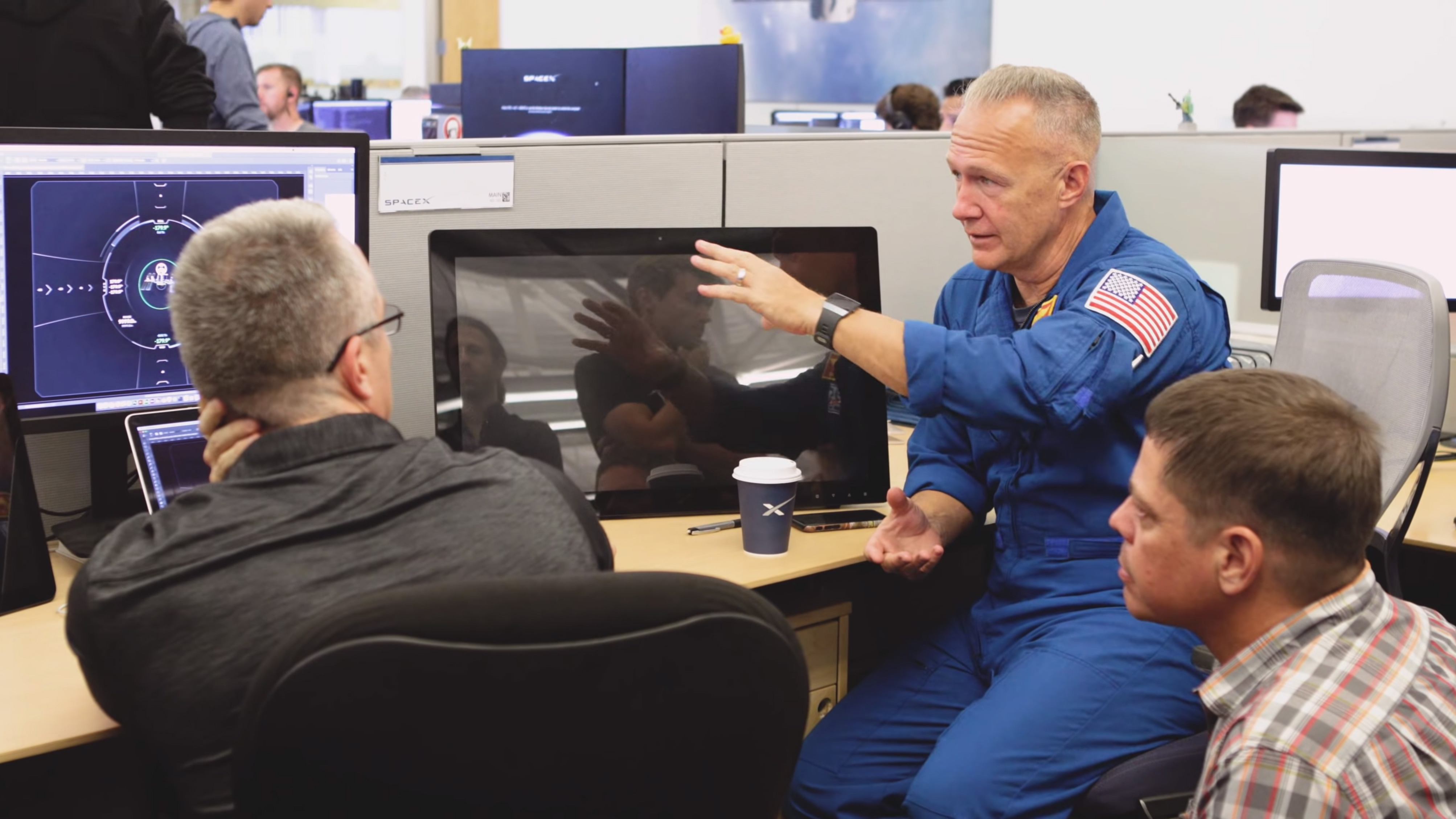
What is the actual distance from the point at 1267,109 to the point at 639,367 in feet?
13.6

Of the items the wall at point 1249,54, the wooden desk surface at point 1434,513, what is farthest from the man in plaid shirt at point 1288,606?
the wall at point 1249,54

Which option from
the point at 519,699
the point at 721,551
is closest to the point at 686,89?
the point at 721,551

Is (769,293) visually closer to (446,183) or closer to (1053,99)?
(1053,99)

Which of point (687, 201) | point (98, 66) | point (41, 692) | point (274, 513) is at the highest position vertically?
point (98, 66)

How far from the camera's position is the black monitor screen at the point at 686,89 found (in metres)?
3.31

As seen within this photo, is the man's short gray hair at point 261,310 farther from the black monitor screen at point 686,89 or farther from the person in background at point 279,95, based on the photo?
the person in background at point 279,95

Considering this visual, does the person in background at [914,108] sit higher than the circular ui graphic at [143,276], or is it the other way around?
the person in background at [914,108]

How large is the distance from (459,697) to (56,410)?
3.31 feet

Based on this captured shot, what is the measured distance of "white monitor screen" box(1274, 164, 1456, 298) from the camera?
95.7 inches

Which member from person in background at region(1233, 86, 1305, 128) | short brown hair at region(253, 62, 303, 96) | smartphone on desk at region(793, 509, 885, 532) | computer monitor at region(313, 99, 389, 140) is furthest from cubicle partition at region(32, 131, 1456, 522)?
short brown hair at region(253, 62, 303, 96)

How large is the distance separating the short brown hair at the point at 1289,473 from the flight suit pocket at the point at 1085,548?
1.59 ft

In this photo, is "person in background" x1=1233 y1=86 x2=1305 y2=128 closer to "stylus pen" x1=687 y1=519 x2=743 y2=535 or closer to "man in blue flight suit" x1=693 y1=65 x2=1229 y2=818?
"man in blue flight suit" x1=693 y1=65 x2=1229 y2=818

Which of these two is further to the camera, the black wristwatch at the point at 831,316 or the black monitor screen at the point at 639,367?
the black monitor screen at the point at 639,367

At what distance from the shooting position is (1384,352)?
1.68 m
